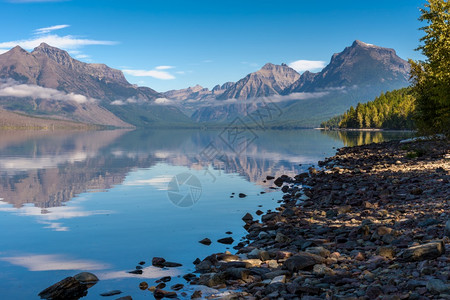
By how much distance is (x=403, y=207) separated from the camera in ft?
72.8

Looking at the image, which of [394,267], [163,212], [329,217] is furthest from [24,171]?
[394,267]

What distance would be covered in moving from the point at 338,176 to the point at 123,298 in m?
33.6

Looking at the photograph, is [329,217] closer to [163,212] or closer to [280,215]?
[280,215]

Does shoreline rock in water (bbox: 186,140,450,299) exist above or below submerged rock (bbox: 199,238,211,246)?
above

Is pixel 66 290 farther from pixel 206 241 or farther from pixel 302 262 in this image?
pixel 302 262

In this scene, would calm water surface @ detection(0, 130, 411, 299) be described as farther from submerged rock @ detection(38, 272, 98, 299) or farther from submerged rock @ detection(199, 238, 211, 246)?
submerged rock @ detection(38, 272, 98, 299)

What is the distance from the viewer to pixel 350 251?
1630cm

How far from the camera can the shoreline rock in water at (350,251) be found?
1170 cm

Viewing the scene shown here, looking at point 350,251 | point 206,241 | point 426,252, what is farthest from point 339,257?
point 206,241

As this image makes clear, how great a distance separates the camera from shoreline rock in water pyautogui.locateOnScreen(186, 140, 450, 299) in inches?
460

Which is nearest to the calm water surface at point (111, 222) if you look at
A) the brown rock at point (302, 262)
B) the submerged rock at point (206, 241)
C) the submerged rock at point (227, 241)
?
the submerged rock at point (206, 241)

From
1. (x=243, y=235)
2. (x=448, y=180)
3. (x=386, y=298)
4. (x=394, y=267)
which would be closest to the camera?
(x=386, y=298)

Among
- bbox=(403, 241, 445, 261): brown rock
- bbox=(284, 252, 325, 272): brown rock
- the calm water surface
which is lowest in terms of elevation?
the calm water surface

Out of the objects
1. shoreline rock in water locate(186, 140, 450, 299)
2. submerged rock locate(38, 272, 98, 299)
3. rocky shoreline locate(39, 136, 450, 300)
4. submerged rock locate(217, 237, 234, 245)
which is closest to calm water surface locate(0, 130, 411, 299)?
submerged rock locate(38, 272, 98, 299)
